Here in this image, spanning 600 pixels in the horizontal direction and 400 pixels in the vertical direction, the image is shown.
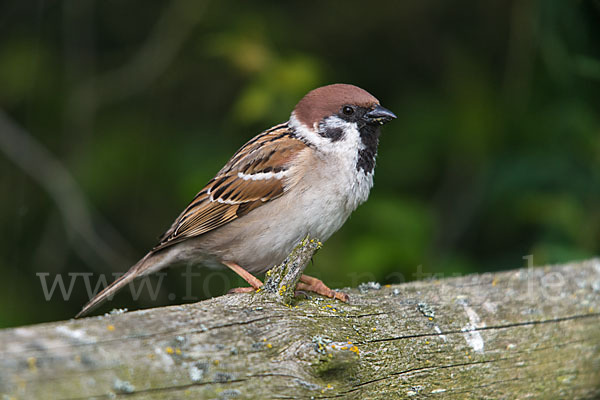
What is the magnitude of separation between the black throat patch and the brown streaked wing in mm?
245

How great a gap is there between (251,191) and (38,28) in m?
2.42

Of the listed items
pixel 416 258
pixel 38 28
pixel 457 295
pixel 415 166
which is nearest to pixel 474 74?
pixel 415 166

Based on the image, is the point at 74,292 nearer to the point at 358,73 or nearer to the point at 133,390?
the point at 358,73

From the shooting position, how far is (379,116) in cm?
269

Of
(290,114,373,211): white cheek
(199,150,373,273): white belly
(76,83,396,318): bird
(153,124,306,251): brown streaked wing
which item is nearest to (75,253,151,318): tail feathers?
(76,83,396,318): bird

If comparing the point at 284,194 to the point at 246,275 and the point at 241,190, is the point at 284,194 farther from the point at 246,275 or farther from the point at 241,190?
the point at 246,275

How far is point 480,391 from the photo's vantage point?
188 centimetres

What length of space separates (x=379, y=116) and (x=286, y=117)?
876 mm

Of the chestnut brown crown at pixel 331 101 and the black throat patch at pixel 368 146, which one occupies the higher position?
the chestnut brown crown at pixel 331 101

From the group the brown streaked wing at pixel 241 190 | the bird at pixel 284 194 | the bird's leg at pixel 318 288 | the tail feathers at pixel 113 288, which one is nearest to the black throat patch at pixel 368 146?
the bird at pixel 284 194

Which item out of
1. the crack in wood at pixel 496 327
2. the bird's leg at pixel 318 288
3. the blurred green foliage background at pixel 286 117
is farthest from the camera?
the blurred green foliage background at pixel 286 117

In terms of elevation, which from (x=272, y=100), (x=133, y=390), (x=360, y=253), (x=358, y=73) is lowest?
(x=133, y=390)

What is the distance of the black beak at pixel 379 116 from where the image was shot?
105 inches

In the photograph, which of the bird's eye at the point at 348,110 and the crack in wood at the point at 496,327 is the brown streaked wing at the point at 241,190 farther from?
the crack in wood at the point at 496,327
